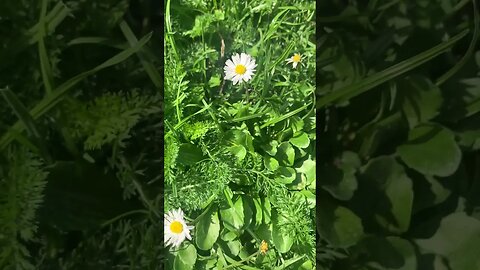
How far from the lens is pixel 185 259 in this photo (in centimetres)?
129

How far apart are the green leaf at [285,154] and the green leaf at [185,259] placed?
270 mm

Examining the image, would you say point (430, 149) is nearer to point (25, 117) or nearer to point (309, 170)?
point (309, 170)

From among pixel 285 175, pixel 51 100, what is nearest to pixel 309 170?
pixel 285 175

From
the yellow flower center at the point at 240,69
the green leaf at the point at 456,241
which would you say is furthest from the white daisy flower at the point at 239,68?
the green leaf at the point at 456,241

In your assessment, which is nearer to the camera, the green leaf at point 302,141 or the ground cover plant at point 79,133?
the ground cover plant at point 79,133

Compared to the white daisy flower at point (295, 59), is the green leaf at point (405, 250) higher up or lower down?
lower down

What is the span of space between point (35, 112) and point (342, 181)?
61 centimetres

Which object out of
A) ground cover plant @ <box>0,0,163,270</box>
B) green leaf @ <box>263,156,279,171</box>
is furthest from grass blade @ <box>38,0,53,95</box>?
green leaf @ <box>263,156,279,171</box>

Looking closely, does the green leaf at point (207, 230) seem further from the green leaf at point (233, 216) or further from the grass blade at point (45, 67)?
the grass blade at point (45, 67)

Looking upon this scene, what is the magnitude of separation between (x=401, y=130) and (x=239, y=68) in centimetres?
36

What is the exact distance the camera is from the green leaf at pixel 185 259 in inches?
50.6

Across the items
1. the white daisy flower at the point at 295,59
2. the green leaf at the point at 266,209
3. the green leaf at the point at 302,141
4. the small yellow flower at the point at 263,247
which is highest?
the white daisy flower at the point at 295,59

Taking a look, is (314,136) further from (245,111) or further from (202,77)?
(202,77)

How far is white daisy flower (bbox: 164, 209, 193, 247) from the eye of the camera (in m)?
1.28
